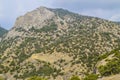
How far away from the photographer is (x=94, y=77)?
402 feet

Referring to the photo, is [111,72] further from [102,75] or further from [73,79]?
[73,79]

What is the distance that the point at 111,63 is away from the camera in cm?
12294

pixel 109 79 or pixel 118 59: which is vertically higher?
pixel 118 59

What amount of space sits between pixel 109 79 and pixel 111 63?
2021cm

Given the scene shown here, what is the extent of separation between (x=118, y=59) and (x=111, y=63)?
26.7 feet

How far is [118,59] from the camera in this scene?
12988cm

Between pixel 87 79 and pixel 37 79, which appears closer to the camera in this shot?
pixel 87 79

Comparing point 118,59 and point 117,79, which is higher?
point 118,59

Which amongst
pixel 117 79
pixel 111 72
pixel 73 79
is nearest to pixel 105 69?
pixel 111 72

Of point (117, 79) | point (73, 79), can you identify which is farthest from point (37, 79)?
point (117, 79)

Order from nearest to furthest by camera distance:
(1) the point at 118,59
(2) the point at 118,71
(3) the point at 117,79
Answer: (3) the point at 117,79, (2) the point at 118,71, (1) the point at 118,59

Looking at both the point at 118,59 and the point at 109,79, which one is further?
the point at 118,59

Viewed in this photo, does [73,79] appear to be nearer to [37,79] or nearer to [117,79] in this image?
[37,79]

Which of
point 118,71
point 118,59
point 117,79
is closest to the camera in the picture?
point 117,79
